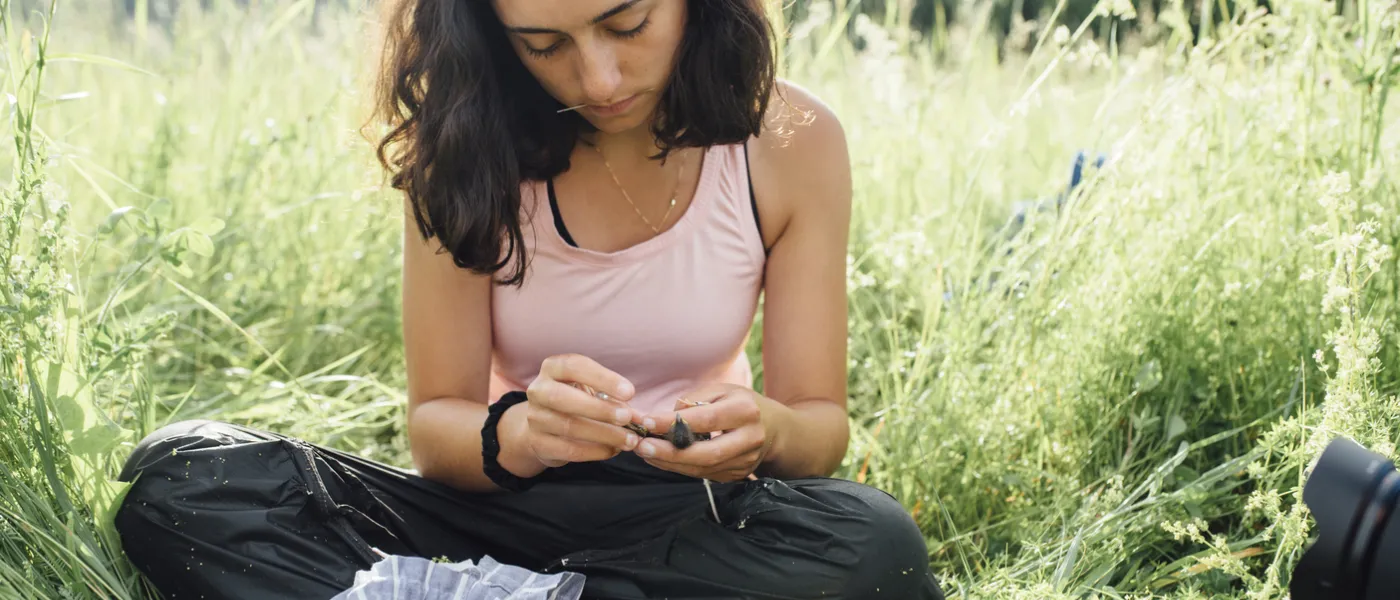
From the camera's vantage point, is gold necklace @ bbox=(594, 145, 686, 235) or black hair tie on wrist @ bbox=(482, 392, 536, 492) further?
gold necklace @ bbox=(594, 145, 686, 235)

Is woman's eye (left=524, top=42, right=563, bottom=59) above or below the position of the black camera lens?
above

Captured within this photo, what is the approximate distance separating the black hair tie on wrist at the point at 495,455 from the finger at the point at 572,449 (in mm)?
164

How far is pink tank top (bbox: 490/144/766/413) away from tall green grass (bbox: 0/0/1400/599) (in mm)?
363

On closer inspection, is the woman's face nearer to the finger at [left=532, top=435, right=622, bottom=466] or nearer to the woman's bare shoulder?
the woman's bare shoulder

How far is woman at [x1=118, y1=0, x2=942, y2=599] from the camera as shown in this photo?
173 centimetres

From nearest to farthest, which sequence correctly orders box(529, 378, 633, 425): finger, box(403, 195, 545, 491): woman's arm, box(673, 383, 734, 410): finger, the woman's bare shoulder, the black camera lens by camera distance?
1. the black camera lens
2. box(529, 378, 633, 425): finger
3. box(673, 383, 734, 410): finger
4. box(403, 195, 545, 491): woman's arm
5. the woman's bare shoulder

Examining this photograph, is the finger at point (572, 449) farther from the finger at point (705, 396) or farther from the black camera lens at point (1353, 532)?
the black camera lens at point (1353, 532)

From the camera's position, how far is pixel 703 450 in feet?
5.57

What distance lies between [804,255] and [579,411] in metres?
0.59

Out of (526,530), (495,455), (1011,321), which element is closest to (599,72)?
(495,455)

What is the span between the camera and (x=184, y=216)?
120 inches

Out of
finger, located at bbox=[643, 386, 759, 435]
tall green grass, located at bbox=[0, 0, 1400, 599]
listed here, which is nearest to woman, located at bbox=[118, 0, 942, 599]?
finger, located at bbox=[643, 386, 759, 435]

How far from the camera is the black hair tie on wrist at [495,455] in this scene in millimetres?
1871

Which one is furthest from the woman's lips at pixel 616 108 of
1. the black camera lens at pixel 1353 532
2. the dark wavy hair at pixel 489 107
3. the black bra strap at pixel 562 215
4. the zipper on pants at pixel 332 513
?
the black camera lens at pixel 1353 532
